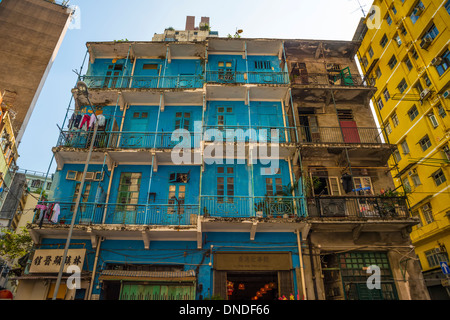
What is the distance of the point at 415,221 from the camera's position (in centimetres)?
1279

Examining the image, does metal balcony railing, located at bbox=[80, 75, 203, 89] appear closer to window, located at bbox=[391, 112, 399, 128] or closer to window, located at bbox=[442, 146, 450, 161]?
window, located at bbox=[442, 146, 450, 161]

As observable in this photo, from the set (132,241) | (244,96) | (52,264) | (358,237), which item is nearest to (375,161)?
(358,237)

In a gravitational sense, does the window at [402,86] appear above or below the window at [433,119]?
above

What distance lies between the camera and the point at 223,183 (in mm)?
14609

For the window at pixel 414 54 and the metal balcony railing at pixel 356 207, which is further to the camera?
the window at pixel 414 54

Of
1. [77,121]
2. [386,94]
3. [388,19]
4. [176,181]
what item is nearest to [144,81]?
[77,121]

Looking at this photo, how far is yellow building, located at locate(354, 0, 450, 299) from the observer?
2012 centimetres

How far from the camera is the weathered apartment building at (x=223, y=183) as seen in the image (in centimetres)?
1248

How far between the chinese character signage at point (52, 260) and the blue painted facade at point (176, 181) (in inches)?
16.7

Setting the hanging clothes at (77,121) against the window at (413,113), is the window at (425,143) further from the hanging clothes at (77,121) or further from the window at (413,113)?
the hanging clothes at (77,121)

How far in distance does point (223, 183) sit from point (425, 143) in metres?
17.3

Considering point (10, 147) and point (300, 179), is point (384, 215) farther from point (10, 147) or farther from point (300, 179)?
point (10, 147)

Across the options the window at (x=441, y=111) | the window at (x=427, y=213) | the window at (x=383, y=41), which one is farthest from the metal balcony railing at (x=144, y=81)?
the window at (x=383, y=41)

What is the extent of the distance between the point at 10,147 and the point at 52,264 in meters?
18.7
